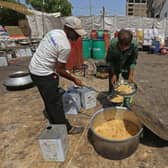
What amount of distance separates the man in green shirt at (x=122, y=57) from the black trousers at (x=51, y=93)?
1.04 meters

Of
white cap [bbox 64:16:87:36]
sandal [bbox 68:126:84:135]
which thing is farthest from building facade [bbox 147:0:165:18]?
white cap [bbox 64:16:87:36]

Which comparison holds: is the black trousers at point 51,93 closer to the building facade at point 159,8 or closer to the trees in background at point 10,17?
the building facade at point 159,8

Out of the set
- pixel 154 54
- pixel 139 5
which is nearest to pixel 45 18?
pixel 154 54

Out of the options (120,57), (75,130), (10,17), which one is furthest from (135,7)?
(75,130)

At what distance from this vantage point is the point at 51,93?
2.23 m

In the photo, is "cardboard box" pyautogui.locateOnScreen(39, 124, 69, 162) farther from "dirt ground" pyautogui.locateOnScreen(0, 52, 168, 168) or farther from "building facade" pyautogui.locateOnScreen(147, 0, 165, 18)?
"building facade" pyautogui.locateOnScreen(147, 0, 165, 18)

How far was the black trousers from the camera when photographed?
2.17 meters

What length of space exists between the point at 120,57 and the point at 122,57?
0.10ft

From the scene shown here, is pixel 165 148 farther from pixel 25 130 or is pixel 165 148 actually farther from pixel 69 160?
pixel 25 130

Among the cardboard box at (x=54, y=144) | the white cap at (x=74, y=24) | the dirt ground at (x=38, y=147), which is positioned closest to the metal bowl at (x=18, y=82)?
the dirt ground at (x=38, y=147)

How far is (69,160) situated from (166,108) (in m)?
1.89

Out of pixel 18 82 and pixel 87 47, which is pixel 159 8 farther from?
pixel 18 82

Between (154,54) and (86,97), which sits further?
(154,54)

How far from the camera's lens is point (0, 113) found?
11.4 ft
